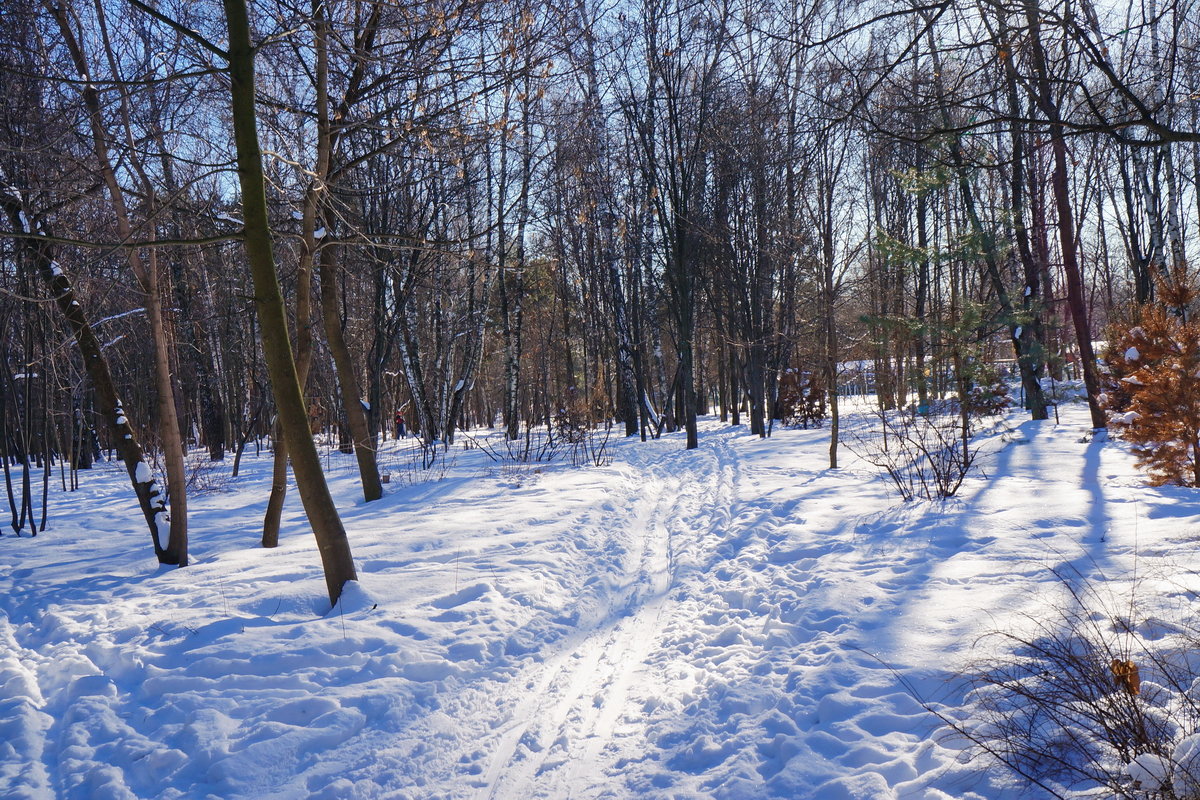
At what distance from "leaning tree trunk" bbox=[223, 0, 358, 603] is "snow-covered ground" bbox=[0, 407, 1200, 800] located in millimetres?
692

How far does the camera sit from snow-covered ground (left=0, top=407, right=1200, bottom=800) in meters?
2.87

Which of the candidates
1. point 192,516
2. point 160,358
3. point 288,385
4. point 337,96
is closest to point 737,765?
point 288,385

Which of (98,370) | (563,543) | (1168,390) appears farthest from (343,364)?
(1168,390)

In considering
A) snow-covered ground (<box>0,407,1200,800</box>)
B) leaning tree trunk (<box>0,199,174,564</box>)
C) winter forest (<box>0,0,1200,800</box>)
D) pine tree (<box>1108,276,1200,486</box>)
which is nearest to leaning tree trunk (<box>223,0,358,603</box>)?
winter forest (<box>0,0,1200,800</box>)

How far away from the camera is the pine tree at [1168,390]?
6.55 meters

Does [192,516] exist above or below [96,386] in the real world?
below

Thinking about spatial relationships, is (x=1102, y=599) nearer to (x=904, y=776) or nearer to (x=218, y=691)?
(x=904, y=776)

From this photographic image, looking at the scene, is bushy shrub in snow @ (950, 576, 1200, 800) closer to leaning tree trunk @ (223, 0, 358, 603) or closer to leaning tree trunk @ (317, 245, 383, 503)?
leaning tree trunk @ (223, 0, 358, 603)

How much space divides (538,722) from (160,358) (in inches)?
214

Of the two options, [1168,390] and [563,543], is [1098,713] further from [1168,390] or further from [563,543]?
[1168,390]

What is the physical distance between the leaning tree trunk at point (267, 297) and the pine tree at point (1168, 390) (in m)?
8.42

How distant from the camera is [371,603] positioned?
188 inches

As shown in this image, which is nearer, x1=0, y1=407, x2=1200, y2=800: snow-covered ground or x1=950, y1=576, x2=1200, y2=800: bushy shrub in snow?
x1=950, y1=576, x2=1200, y2=800: bushy shrub in snow

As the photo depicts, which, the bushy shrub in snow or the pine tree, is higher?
the pine tree
